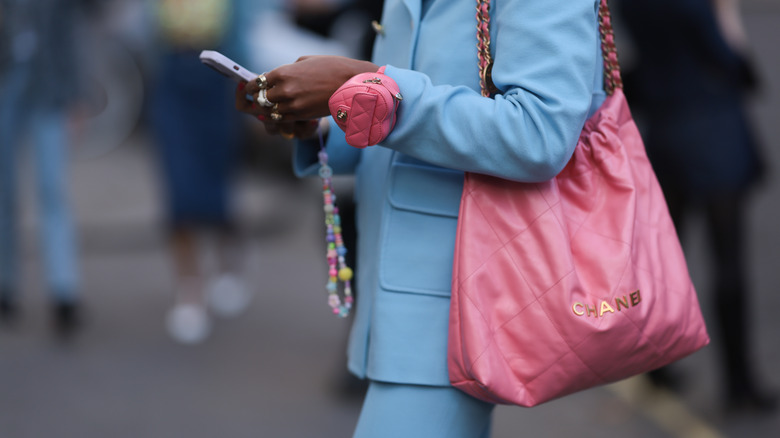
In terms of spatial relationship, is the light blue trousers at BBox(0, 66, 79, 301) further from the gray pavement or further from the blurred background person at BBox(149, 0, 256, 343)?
the blurred background person at BBox(149, 0, 256, 343)

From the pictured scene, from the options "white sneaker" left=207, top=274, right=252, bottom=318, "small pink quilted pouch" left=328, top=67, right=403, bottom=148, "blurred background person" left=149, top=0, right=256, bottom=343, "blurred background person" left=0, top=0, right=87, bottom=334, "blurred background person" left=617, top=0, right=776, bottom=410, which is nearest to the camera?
"small pink quilted pouch" left=328, top=67, right=403, bottom=148

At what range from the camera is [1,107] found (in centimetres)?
471

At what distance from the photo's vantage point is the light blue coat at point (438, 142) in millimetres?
1501

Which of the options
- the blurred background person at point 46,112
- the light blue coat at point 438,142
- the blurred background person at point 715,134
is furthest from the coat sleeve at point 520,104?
the blurred background person at point 46,112

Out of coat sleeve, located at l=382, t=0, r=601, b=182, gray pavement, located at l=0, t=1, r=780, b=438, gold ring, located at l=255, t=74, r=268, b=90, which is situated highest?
gold ring, located at l=255, t=74, r=268, b=90

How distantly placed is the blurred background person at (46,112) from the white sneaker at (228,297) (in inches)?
31.0

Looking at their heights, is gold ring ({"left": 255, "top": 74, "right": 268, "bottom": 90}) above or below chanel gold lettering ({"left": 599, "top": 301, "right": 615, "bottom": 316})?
above

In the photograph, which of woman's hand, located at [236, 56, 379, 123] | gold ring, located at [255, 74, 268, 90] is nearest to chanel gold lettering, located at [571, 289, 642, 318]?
woman's hand, located at [236, 56, 379, 123]

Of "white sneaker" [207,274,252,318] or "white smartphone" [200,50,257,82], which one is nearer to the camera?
"white smartphone" [200,50,257,82]

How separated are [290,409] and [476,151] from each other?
8.79 ft

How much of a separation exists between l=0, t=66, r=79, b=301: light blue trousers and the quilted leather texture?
3642mm

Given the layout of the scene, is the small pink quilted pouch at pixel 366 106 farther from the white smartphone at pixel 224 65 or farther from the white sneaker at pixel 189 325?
the white sneaker at pixel 189 325

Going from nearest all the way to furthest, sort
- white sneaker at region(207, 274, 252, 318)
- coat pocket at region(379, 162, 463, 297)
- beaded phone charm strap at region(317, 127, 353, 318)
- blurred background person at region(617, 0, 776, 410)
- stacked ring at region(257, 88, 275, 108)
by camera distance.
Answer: stacked ring at region(257, 88, 275, 108)
coat pocket at region(379, 162, 463, 297)
beaded phone charm strap at region(317, 127, 353, 318)
blurred background person at region(617, 0, 776, 410)
white sneaker at region(207, 274, 252, 318)

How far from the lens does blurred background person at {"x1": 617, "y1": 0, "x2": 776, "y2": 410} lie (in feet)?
12.0
